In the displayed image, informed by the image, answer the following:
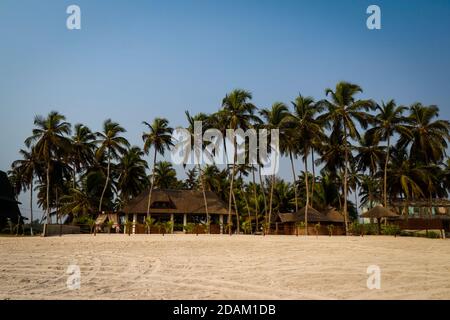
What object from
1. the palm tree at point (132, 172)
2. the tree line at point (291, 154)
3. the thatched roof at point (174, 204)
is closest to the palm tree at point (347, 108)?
the tree line at point (291, 154)

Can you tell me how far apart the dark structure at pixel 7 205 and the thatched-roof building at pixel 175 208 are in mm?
10089

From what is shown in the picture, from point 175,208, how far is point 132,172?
8.96m

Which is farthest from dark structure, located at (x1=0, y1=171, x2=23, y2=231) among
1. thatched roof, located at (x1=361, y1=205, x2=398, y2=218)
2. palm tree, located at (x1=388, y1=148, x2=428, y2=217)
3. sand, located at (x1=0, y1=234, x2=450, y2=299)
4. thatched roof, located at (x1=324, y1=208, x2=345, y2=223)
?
palm tree, located at (x1=388, y1=148, x2=428, y2=217)

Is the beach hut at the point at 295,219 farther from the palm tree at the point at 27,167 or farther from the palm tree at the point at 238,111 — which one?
the palm tree at the point at 27,167

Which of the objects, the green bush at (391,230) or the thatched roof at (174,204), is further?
the thatched roof at (174,204)

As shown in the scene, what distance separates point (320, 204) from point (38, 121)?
3084 cm

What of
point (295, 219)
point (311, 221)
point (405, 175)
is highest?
point (405, 175)

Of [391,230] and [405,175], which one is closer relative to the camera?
[391,230]

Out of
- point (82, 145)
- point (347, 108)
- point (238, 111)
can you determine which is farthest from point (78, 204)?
point (347, 108)

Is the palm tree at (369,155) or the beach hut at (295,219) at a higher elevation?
the palm tree at (369,155)

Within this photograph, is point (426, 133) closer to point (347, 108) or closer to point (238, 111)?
point (347, 108)

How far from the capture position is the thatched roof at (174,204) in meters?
39.6

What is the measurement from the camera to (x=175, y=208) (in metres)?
40.5

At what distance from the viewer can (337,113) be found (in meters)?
34.8
